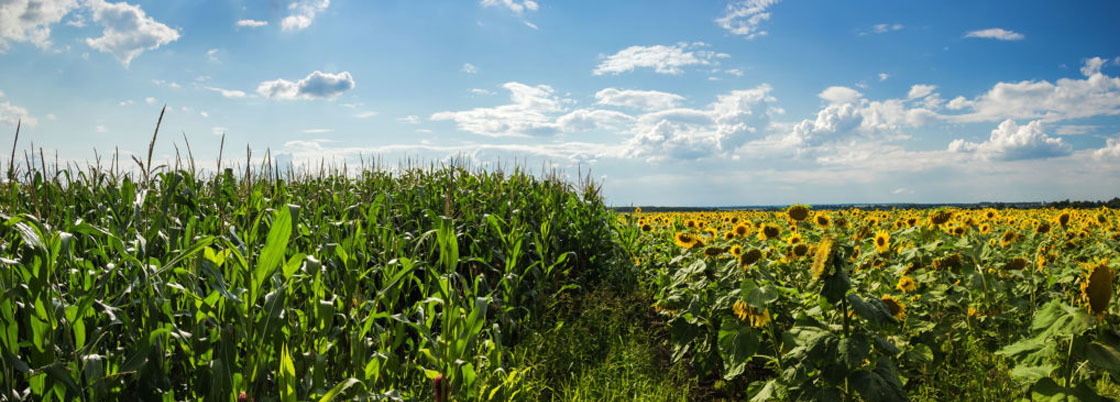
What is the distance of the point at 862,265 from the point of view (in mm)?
3947

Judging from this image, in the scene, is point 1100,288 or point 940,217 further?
point 940,217

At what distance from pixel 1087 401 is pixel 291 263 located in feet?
9.56

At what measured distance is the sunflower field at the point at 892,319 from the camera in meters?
2.23

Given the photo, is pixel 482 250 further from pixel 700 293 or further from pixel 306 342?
pixel 306 342

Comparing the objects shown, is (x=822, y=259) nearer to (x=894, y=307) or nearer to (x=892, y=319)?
(x=892, y=319)

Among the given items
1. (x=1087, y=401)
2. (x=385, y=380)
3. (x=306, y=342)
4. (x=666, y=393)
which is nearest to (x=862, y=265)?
(x=666, y=393)

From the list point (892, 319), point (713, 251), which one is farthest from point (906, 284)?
point (892, 319)

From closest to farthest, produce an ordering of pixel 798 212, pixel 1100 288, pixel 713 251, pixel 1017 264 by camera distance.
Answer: pixel 1100 288, pixel 798 212, pixel 713 251, pixel 1017 264

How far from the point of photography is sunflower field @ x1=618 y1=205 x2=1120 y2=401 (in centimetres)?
223

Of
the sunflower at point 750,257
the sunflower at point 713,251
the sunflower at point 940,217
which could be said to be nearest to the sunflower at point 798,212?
the sunflower at point 750,257

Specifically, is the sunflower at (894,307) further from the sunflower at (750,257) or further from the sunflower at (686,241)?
the sunflower at (686,241)

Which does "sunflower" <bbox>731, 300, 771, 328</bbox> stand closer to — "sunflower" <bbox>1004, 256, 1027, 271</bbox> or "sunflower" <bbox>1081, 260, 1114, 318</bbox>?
"sunflower" <bbox>1081, 260, 1114, 318</bbox>

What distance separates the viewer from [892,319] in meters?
2.26

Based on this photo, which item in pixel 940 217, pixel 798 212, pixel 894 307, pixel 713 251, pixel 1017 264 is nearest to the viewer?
pixel 894 307
